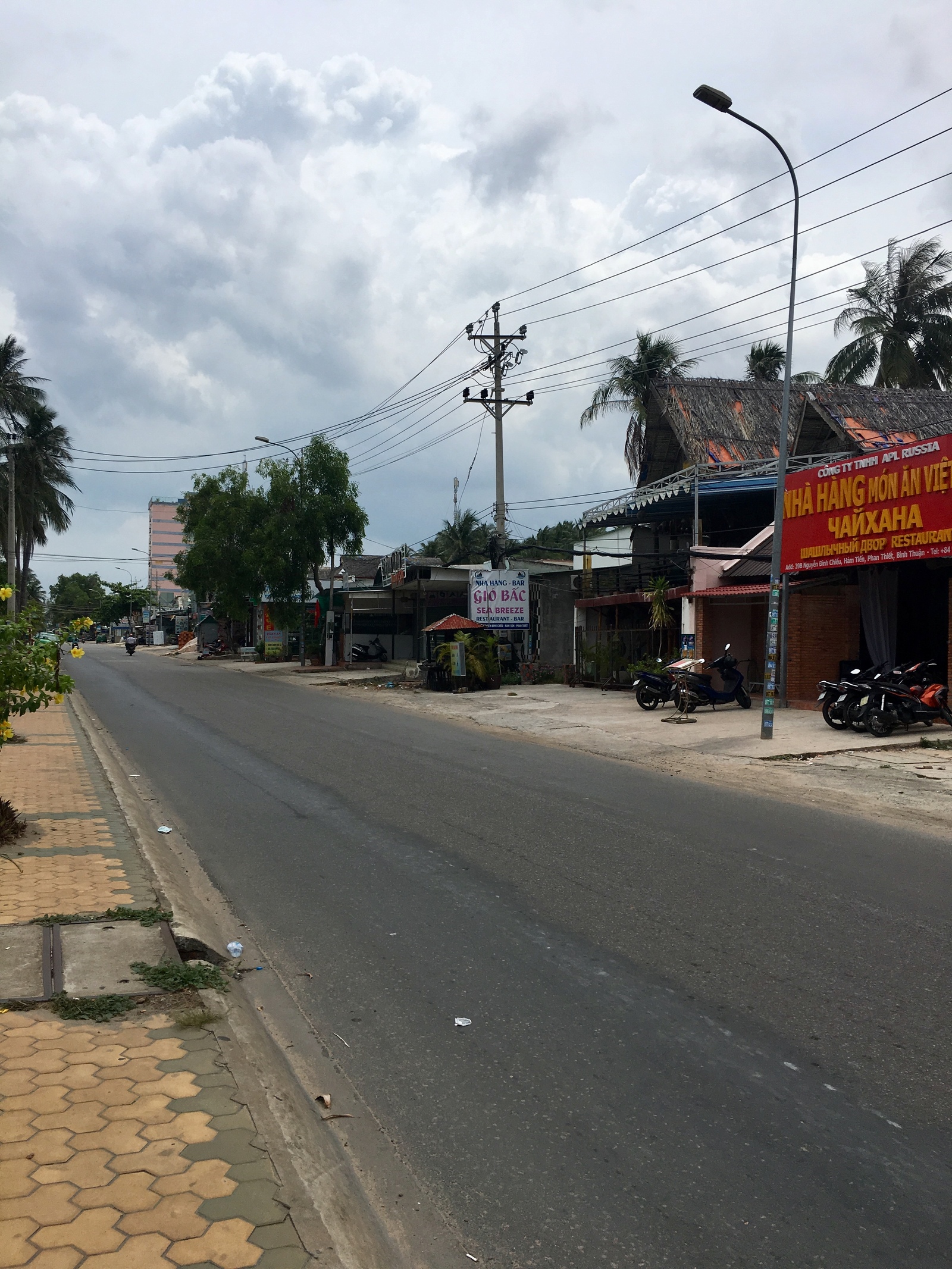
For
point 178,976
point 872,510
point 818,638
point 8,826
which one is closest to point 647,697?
point 818,638

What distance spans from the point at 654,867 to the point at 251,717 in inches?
532

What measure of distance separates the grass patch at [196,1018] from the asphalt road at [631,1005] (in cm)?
50

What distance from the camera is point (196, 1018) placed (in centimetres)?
429

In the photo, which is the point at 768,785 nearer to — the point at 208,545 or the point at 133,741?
the point at 133,741

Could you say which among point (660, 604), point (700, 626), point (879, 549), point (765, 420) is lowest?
point (700, 626)

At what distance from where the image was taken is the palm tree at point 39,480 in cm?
5441

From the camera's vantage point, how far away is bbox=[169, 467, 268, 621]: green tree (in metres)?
40.7

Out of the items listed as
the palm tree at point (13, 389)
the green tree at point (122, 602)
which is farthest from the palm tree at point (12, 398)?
the green tree at point (122, 602)

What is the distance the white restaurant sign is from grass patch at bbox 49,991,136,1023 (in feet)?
77.0

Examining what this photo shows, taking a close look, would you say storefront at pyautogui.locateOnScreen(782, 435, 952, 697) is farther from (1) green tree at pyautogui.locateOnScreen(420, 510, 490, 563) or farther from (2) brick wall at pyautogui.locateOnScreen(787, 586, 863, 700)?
(1) green tree at pyautogui.locateOnScreen(420, 510, 490, 563)

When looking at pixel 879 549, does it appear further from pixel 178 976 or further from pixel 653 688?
pixel 178 976

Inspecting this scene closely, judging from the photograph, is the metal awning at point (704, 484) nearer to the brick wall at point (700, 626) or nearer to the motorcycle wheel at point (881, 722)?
the brick wall at point (700, 626)

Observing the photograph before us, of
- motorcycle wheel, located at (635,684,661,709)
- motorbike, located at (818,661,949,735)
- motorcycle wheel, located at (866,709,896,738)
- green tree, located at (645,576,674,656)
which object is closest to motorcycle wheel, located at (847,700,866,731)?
motorbike, located at (818,661,949,735)

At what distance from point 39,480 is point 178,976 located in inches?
2239
